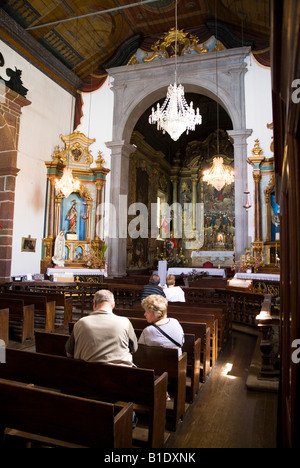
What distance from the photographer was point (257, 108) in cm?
1121

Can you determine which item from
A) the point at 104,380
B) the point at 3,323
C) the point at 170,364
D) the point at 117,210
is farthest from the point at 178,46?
the point at 104,380

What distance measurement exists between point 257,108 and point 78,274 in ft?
25.3

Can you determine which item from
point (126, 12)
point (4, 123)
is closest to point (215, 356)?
point (4, 123)

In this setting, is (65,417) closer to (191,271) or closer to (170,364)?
(170,364)

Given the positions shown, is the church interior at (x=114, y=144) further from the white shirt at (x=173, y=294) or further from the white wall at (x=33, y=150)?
the white shirt at (x=173, y=294)

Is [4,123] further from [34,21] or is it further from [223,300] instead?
[223,300]

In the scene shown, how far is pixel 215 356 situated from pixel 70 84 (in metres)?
11.5

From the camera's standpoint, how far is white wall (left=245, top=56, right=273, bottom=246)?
432 inches

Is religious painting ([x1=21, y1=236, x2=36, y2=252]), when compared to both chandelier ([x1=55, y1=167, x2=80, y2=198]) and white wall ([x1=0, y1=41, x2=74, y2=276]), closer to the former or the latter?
white wall ([x1=0, y1=41, x2=74, y2=276])

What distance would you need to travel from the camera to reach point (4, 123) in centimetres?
998

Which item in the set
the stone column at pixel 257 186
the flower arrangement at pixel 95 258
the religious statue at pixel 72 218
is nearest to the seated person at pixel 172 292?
the stone column at pixel 257 186

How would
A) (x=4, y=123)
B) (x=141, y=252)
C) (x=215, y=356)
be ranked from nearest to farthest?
(x=215, y=356)
(x=4, y=123)
(x=141, y=252)

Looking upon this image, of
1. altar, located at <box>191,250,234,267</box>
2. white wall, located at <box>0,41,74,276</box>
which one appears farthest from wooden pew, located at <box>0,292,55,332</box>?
altar, located at <box>191,250,234,267</box>

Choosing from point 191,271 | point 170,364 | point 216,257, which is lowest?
point 170,364
